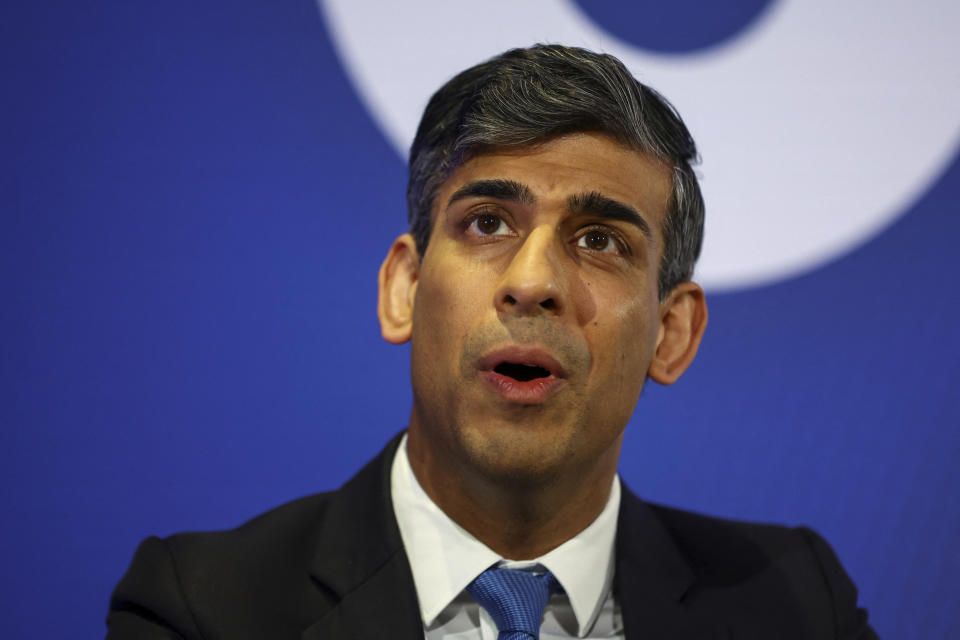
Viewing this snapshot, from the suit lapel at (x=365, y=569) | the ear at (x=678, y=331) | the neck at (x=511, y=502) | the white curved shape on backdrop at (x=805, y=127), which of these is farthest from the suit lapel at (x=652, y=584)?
the white curved shape on backdrop at (x=805, y=127)

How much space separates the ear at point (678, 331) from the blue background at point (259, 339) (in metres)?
0.46

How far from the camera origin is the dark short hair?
71.0 inches

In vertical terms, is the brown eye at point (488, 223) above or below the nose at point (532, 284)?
above

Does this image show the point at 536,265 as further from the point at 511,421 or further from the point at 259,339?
the point at 259,339

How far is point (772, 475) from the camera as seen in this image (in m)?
2.58

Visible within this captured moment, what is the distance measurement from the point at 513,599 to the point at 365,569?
11.0 inches

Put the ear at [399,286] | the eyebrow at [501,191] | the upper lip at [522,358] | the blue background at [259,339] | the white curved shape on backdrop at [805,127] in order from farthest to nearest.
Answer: the white curved shape on backdrop at [805,127], the blue background at [259,339], the ear at [399,286], the eyebrow at [501,191], the upper lip at [522,358]

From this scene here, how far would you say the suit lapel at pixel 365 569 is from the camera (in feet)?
5.67

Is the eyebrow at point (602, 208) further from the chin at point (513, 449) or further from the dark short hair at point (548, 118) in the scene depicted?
the chin at point (513, 449)

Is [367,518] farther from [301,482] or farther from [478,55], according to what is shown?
[478,55]

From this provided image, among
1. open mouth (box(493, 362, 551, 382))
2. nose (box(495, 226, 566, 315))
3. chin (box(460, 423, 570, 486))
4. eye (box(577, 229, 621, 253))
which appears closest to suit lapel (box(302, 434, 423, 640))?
chin (box(460, 423, 570, 486))

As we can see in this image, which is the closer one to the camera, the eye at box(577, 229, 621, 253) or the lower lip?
the lower lip

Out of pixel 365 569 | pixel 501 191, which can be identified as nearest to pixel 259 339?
pixel 365 569

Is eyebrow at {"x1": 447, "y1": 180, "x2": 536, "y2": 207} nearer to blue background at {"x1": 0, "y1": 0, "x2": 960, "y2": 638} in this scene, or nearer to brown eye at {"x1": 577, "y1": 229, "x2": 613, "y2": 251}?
brown eye at {"x1": 577, "y1": 229, "x2": 613, "y2": 251}
